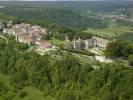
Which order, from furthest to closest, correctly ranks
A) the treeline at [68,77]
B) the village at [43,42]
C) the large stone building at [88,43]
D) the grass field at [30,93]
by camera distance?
the large stone building at [88,43] → the village at [43,42] → the grass field at [30,93] → the treeline at [68,77]

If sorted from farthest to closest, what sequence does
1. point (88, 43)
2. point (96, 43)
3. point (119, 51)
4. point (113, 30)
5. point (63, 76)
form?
point (113, 30) < point (96, 43) < point (88, 43) < point (119, 51) < point (63, 76)

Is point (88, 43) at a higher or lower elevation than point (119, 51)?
lower

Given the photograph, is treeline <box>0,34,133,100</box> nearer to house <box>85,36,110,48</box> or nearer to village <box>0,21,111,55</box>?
village <box>0,21,111,55</box>

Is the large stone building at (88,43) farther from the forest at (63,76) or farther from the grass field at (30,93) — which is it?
the grass field at (30,93)

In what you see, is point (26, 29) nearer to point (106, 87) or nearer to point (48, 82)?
point (48, 82)

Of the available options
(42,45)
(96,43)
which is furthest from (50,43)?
(96,43)

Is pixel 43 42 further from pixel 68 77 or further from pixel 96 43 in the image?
pixel 68 77

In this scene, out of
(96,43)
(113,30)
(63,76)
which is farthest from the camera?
(113,30)

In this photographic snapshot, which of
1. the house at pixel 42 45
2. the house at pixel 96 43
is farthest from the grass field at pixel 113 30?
the house at pixel 42 45

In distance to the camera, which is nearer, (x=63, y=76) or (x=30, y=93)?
(x=30, y=93)

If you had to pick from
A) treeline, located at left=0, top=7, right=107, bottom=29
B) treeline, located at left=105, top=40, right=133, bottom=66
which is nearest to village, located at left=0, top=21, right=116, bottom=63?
treeline, located at left=105, top=40, right=133, bottom=66
